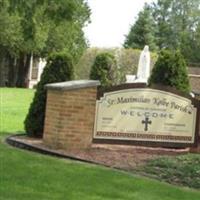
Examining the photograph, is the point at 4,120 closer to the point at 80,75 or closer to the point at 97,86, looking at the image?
the point at 97,86

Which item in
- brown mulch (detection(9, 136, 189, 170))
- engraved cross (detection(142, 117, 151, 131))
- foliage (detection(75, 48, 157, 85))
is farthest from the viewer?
foliage (detection(75, 48, 157, 85))

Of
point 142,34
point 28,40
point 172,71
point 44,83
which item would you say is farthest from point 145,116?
point 142,34

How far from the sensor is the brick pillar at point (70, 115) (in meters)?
11.5

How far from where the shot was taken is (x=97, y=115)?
12.1 meters

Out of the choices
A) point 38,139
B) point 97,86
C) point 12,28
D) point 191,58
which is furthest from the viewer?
point 191,58

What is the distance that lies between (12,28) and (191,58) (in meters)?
40.5

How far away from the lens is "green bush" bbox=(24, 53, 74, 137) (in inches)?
515

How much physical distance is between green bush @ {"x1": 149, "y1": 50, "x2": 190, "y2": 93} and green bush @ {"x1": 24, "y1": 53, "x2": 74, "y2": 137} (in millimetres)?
1961

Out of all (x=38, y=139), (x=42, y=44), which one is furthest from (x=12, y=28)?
(x=38, y=139)

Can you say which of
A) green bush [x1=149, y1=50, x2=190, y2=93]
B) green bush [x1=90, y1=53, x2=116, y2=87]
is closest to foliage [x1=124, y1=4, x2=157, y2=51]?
green bush [x1=90, y1=53, x2=116, y2=87]

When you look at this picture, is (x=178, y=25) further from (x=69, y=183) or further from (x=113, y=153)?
(x=69, y=183)

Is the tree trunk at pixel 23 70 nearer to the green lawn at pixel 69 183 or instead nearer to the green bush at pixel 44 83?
the green bush at pixel 44 83

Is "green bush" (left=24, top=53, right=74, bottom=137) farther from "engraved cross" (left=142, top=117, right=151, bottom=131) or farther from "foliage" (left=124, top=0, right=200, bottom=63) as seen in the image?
"foliage" (left=124, top=0, right=200, bottom=63)

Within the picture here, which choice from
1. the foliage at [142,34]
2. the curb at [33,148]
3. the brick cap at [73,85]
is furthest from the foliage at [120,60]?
the brick cap at [73,85]
